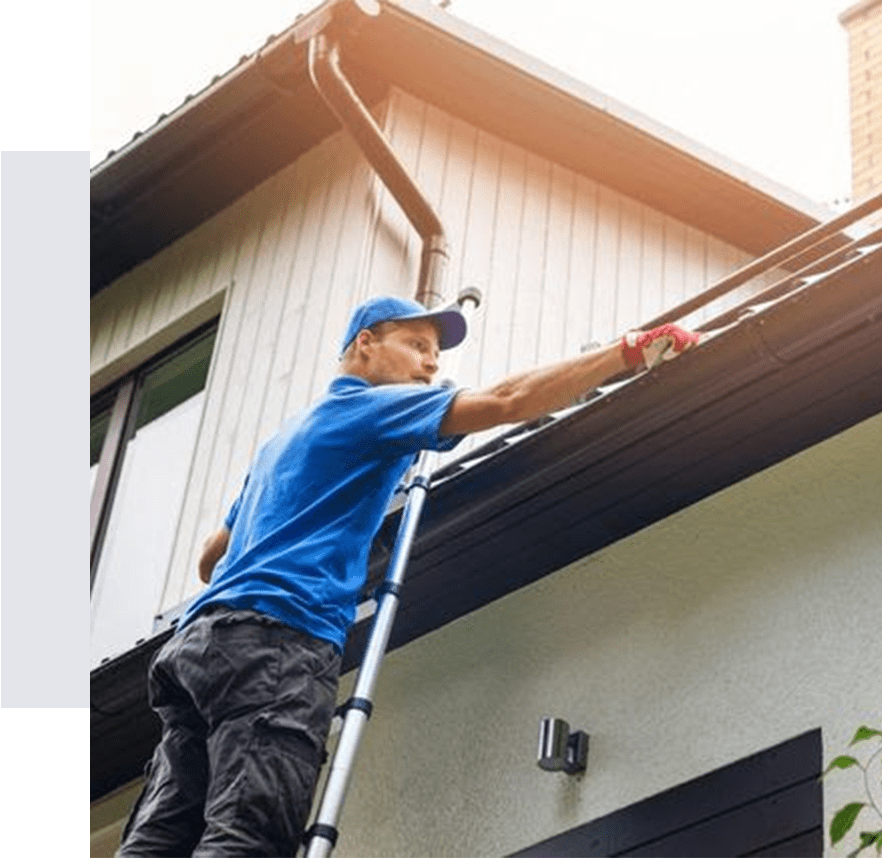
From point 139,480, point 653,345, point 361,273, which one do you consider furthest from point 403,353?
point 139,480

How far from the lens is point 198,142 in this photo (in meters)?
9.54

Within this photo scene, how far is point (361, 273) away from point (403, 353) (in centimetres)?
274

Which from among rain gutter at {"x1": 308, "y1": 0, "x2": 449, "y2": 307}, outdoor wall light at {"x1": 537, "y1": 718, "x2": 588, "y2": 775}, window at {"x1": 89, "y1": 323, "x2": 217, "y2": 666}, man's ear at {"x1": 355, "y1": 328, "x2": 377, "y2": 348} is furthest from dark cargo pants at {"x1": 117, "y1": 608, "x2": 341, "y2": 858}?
rain gutter at {"x1": 308, "y1": 0, "x2": 449, "y2": 307}

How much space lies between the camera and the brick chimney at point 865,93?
11.6m

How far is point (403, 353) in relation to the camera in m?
5.85

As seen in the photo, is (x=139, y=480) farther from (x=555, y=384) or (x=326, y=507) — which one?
(x=555, y=384)

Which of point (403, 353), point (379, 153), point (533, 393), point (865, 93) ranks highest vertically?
point (865, 93)

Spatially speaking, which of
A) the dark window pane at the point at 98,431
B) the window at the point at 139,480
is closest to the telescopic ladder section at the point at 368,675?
the window at the point at 139,480

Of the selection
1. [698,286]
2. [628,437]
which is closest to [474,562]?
[628,437]

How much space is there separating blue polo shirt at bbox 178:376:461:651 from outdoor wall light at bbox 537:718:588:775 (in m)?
0.85

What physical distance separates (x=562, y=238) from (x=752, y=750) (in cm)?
461

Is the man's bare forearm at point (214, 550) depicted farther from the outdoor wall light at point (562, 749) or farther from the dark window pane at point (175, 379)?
the dark window pane at point (175, 379)

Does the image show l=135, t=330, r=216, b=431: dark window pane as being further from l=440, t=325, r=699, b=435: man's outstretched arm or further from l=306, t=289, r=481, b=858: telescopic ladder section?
l=440, t=325, r=699, b=435: man's outstretched arm

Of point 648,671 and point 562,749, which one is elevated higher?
point 648,671
